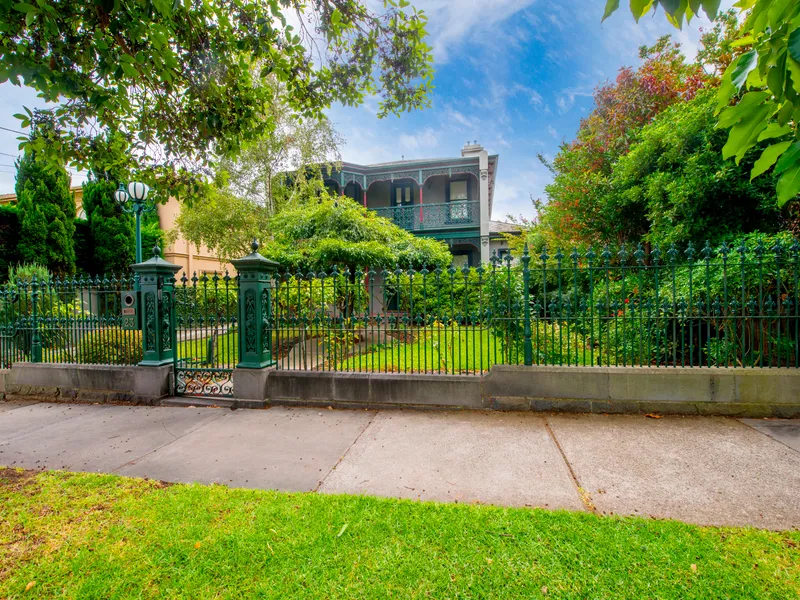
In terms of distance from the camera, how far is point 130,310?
5.97 meters

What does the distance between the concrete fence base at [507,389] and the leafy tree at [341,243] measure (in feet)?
14.7

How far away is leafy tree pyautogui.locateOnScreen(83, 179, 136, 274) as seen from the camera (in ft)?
53.9

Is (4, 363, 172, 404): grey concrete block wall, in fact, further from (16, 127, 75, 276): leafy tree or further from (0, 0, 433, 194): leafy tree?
(16, 127, 75, 276): leafy tree

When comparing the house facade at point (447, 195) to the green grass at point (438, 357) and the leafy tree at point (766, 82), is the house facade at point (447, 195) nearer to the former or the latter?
the green grass at point (438, 357)

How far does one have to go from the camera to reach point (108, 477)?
3330mm

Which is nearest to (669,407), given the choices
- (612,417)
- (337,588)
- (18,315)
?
(612,417)

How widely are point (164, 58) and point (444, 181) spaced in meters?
18.4

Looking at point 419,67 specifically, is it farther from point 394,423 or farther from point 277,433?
point 277,433

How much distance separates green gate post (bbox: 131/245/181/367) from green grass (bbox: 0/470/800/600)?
322cm

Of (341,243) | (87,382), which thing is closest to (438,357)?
(341,243)

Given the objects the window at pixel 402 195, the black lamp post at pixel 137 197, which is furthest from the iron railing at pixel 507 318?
the window at pixel 402 195

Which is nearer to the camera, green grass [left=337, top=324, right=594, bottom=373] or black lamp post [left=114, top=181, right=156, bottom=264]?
green grass [left=337, top=324, right=594, bottom=373]

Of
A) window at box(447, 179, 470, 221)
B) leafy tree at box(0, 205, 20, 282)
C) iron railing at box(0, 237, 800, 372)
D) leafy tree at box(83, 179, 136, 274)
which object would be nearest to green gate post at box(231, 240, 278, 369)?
iron railing at box(0, 237, 800, 372)

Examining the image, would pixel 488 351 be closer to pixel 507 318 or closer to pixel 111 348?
pixel 507 318
